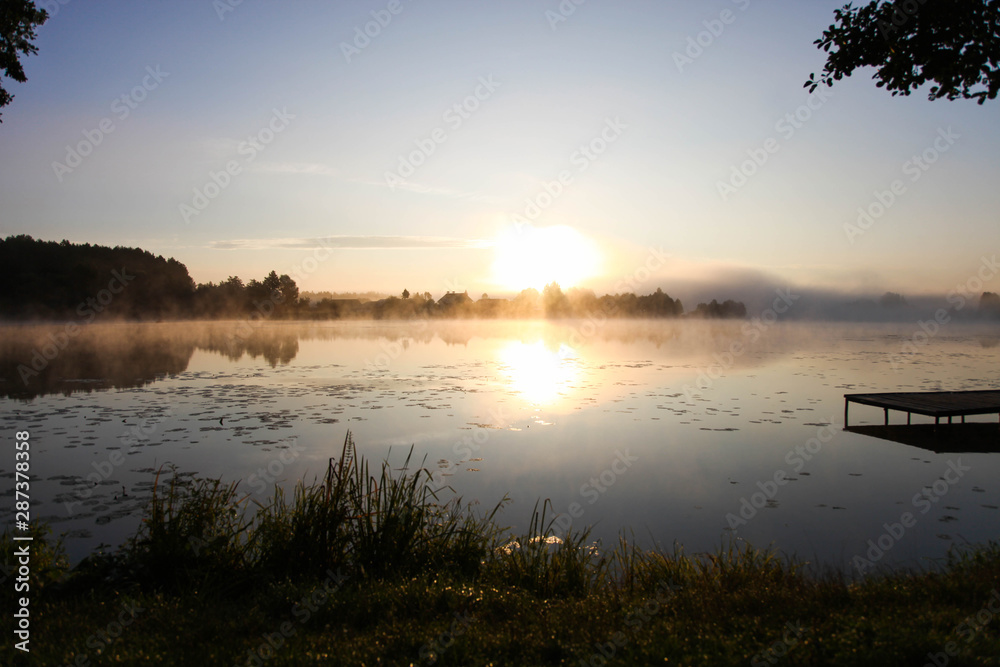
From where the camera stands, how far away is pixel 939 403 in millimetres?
15789

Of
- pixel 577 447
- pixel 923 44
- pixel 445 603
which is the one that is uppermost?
pixel 923 44

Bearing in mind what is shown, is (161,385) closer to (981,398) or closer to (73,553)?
(73,553)

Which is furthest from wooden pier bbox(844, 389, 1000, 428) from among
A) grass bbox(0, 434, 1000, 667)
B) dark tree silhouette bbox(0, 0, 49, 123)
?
dark tree silhouette bbox(0, 0, 49, 123)

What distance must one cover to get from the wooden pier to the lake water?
758 mm

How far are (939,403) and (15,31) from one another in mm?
22207

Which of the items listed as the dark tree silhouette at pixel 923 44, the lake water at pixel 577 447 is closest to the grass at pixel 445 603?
the lake water at pixel 577 447

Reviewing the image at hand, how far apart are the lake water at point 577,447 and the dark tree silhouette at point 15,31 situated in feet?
24.7

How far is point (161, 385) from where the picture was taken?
24141 millimetres

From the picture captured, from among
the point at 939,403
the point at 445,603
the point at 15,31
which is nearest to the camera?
the point at 445,603

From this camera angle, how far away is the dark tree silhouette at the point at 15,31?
11.4 metres

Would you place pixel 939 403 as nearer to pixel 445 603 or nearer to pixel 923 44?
pixel 923 44

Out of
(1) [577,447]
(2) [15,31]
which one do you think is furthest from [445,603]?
(2) [15,31]

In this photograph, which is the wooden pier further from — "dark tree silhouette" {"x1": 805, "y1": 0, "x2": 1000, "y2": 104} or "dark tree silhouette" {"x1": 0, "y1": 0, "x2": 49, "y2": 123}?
"dark tree silhouette" {"x1": 0, "y1": 0, "x2": 49, "y2": 123}

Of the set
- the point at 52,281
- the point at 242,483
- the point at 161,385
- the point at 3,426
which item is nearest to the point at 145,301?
the point at 52,281
